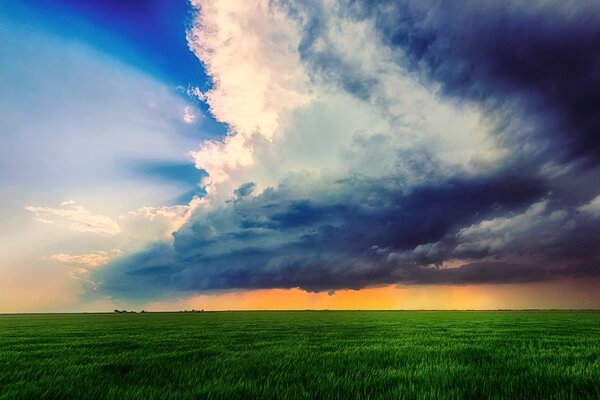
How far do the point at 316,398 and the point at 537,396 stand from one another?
357 centimetres

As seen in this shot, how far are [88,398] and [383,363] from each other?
6.41 meters

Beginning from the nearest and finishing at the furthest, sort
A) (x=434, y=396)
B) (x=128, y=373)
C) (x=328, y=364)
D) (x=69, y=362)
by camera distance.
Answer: (x=434, y=396), (x=128, y=373), (x=328, y=364), (x=69, y=362)

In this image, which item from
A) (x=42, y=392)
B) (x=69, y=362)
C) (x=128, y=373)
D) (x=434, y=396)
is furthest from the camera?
(x=69, y=362)

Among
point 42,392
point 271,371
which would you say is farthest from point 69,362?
point 271,371

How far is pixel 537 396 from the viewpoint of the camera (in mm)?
5871

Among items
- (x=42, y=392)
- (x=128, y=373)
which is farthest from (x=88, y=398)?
(x=128, y=373)

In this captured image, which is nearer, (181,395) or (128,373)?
(181,395)

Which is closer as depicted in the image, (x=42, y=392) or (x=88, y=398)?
(x=88, y=398)

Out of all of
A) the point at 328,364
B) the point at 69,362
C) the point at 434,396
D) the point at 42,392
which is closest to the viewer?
the point at 434,396

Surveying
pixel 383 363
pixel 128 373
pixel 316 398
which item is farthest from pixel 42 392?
pixel 383 363

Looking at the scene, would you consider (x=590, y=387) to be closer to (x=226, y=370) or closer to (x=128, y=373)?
(x=226, y=370)

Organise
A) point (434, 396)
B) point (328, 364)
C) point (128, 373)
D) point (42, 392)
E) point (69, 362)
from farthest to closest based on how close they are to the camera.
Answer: point (69, 362) < point (328, 364) < point (128, 373) < point (42, 392) < point (434, 396)

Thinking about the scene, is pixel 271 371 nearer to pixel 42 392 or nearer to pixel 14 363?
pixel 42 392

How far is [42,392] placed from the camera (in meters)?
6.14
